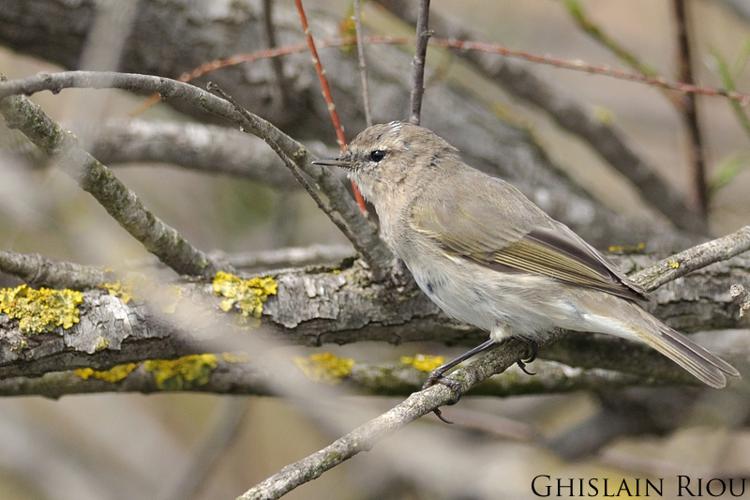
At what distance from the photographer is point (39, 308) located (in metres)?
2.93

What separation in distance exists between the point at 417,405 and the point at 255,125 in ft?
3.15

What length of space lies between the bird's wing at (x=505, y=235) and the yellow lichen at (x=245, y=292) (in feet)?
2.34

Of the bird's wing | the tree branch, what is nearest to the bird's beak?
the bird's wing

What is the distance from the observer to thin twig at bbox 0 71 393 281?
224 cm

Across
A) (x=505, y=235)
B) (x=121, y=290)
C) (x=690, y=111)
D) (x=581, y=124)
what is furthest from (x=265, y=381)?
(x=690, y=111)

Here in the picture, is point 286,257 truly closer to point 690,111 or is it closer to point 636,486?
point 636,486

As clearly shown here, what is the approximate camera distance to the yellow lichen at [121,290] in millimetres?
3111

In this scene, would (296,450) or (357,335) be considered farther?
(296,450)

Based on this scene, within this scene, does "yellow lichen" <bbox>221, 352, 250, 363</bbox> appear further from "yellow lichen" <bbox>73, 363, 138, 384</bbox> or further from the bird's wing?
the bird's wing

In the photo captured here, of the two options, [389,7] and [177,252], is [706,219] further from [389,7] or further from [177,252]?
[177,252]

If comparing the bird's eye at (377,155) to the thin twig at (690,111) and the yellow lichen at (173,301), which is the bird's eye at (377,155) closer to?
the yellow lichen at (173,301)

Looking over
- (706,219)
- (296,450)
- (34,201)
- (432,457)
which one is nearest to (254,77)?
(34,201)

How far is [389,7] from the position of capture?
15.1 feet

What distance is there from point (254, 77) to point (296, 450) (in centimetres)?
317
